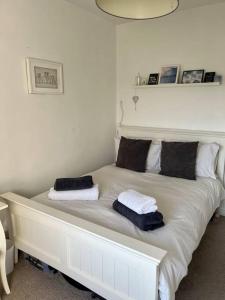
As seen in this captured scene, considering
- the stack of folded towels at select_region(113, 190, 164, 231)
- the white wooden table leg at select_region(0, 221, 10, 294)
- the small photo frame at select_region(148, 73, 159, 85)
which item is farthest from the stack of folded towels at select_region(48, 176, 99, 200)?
the small photo frame at select_region(148, 73, 159, 85)

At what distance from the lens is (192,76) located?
2883 mm

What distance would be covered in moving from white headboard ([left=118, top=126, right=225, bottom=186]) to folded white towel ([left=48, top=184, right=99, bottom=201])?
4.62ft

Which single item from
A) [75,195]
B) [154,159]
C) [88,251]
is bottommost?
[88,251]

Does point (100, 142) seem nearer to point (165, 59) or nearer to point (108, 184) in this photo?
point (108, 184)

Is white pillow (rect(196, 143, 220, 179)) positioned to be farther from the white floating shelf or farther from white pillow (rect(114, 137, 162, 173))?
the white floating shelf

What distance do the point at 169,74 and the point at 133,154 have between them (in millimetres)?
1092

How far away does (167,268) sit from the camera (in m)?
1.40

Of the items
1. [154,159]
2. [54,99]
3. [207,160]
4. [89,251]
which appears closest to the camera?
[89,251]

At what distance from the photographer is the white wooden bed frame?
1371 mm

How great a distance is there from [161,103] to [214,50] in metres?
0.85

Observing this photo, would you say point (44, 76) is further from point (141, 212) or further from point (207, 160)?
point (207, 160)

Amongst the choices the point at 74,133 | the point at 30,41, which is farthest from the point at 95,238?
the point at 30,41

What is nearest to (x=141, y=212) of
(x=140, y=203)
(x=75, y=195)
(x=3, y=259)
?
(x=140, y=203)

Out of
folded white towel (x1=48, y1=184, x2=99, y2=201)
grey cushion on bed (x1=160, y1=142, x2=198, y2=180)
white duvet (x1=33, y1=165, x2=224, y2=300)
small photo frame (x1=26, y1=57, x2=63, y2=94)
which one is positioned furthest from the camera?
grey cushion on bed (x1=160, y1=142, x2=198, y2=180)
